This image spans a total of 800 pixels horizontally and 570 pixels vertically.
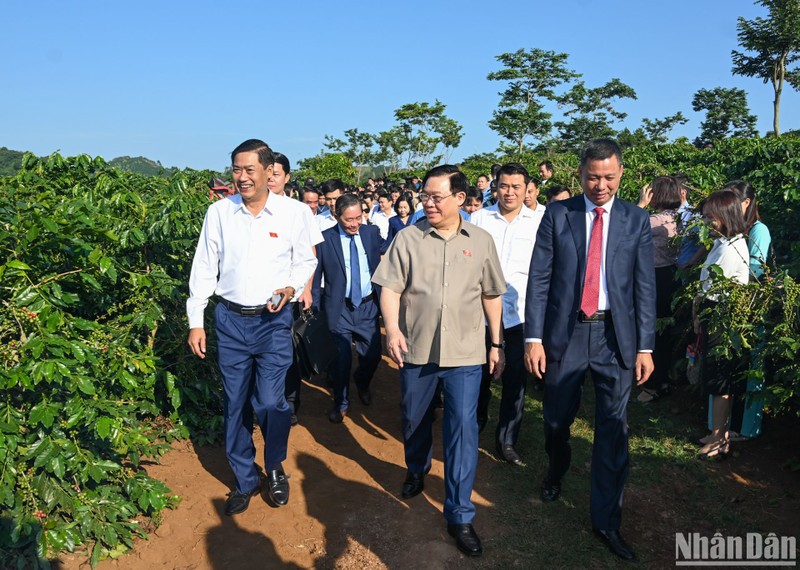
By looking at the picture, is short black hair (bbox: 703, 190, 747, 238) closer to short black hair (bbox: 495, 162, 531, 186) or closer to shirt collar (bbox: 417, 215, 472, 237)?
short black hair (bbox: 495, 162, 531, 186)

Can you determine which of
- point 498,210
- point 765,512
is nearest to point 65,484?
point 498,210

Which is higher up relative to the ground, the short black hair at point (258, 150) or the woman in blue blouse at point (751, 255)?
the short black hair at point (258, 150)

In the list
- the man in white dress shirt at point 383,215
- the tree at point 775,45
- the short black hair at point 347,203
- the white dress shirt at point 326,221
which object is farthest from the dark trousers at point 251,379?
the tree at point 775,45

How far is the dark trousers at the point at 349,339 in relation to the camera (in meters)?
5.11

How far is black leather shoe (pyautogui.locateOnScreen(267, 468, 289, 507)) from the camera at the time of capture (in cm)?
368

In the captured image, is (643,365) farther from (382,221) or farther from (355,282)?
(382,221)

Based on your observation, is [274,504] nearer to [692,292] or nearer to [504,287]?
[504,287]

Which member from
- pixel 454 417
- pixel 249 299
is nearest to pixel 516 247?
pixel 454 417

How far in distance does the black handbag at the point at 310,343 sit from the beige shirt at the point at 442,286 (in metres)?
1.34

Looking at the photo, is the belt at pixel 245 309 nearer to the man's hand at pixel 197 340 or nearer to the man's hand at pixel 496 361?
the man's hand at pixel 197 340

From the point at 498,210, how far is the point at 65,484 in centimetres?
331

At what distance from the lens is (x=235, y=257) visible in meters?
3.50

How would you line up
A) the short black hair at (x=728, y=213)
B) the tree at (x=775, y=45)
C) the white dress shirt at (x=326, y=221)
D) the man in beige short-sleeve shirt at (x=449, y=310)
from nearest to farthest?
the man in beige short-sleeve shirt at (x=449, y=310), the short black hair at (x=728, y=213), the white dress shirt at (x=326, y=221), the tree at (x=775, y=45)

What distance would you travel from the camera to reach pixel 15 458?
294 centimetres
